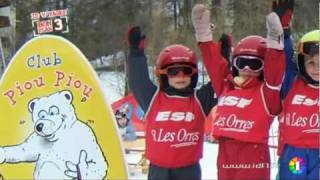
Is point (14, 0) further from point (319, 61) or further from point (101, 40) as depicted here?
point (319, 61)

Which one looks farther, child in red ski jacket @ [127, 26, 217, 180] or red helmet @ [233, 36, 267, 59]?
child in red ski jacket @ [127, 26, 217, 180]

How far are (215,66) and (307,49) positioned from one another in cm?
57

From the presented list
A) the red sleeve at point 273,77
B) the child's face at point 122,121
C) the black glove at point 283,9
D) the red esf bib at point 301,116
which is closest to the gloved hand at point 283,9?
the black glove at point 283,9

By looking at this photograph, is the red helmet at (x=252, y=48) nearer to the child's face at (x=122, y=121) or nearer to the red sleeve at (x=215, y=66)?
the red sleeve at (x=215, y=66)

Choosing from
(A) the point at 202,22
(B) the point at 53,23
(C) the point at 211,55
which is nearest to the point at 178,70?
(C) the point at 211,55

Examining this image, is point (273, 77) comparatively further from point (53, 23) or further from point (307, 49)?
point (53, 23)

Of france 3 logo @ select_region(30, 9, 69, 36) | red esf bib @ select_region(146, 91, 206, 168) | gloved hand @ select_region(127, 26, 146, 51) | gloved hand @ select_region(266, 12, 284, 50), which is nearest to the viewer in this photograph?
gloved hand @ select_region(266, 12, 284, 50)

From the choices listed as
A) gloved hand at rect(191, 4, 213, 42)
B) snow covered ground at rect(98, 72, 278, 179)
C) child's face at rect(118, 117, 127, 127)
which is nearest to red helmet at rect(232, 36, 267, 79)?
gloved hand at rect(191, 4, 213, 42)

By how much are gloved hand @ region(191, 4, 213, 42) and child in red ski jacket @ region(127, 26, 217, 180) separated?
15 cm

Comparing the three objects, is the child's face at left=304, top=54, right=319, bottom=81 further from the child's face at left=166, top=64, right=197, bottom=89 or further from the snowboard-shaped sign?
the snowboard-shaped sign

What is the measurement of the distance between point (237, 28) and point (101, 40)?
4.28m

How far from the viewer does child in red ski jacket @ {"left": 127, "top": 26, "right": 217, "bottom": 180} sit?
419 cm

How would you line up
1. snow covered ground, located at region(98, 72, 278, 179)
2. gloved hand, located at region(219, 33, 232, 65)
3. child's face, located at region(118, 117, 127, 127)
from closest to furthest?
gloved hand, located at region(219, 33, 232, 65) → snow covered ground, located at region(98, 72, 278, 179) → child's face, located at region(118, 117, 127, 127)

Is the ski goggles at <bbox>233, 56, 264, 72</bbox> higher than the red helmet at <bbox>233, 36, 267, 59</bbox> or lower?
lower
